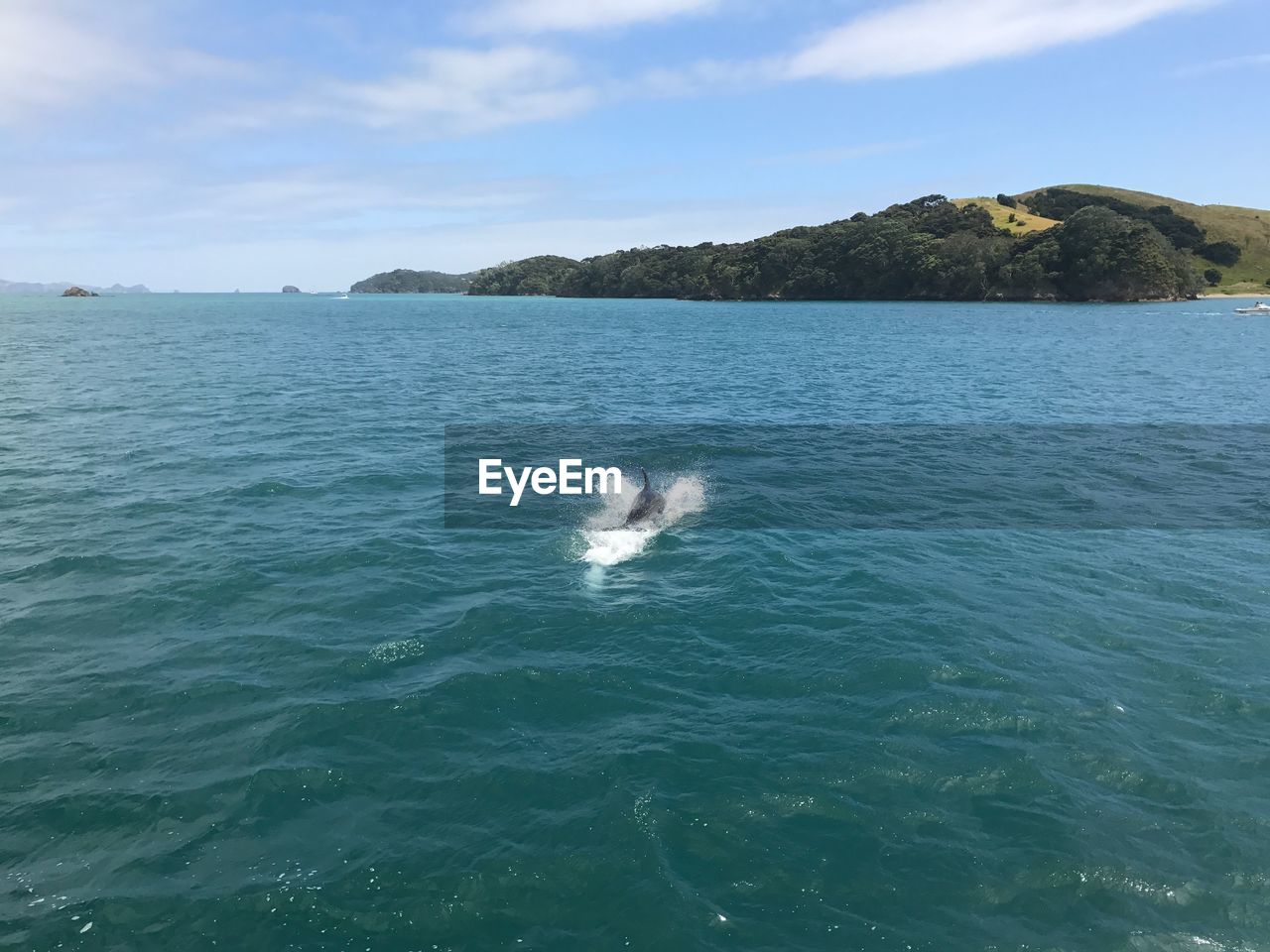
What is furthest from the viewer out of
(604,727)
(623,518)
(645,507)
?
(645,507)

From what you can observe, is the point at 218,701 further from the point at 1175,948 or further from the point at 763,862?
the point at 1175,948

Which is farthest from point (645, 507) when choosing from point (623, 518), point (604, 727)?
point (604, 727)

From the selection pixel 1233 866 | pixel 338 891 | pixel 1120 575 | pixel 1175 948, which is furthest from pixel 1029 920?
pixel 1120 575

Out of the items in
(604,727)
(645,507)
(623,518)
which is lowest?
(604,727)

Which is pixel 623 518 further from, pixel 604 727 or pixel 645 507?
pixel 604 727

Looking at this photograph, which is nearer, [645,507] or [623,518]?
[623,518]

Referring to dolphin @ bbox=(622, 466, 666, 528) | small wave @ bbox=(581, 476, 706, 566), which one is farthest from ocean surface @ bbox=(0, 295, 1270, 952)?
dolphin @ bbox=(622, 466, 666, 528)

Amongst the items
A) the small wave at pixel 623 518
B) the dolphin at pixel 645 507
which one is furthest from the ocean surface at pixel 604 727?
the dolphin at pixel 645 507

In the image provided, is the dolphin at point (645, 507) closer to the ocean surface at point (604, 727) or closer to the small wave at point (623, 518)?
the small wave at point (623, 518)
